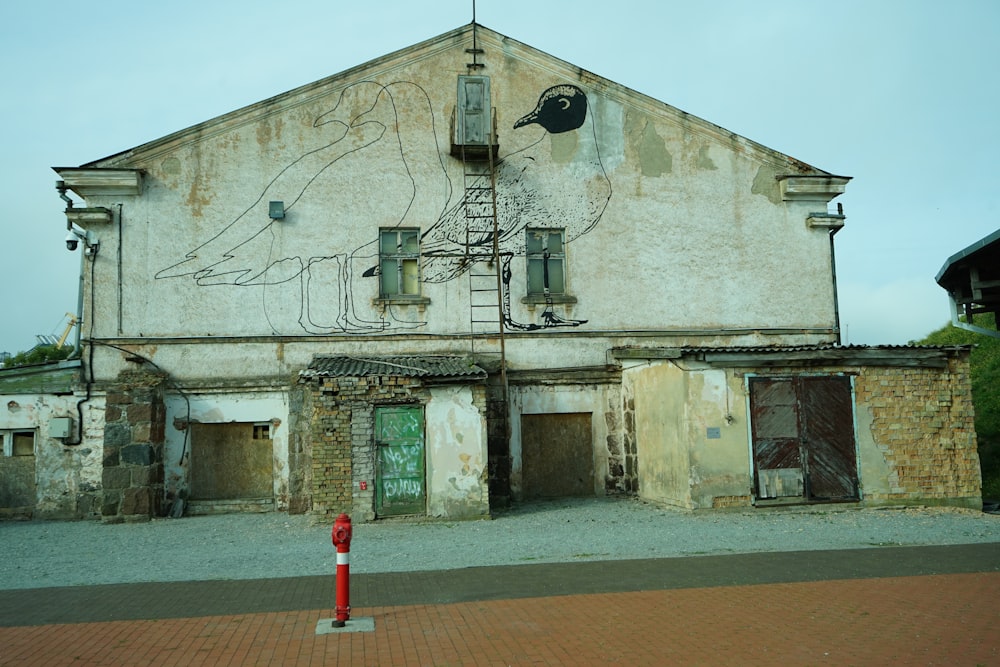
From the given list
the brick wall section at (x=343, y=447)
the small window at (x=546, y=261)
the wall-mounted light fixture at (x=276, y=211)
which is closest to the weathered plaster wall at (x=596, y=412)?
the small window at (x=546, y=261)

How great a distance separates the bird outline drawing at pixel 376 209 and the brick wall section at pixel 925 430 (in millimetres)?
6215

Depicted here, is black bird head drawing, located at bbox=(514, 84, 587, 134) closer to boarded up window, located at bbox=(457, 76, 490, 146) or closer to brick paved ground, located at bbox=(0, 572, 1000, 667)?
boarded up window, located at bbox=(457, 76, 490, 146)

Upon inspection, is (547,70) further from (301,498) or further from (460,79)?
(301,498)

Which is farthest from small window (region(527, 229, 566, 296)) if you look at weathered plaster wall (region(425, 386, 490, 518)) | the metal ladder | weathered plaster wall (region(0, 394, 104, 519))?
weathered plaster wall (region(0, 394, 104, 519))

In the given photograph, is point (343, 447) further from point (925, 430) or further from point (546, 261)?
point (925, 430)

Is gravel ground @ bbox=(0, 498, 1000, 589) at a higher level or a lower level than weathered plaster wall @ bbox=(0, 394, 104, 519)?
lower

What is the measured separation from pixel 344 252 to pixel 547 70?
603cm

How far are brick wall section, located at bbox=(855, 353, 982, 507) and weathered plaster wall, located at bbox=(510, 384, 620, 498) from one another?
4903 millimetres

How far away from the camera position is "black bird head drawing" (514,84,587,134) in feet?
60.4

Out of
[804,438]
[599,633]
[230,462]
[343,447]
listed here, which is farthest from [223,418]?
[599,633]

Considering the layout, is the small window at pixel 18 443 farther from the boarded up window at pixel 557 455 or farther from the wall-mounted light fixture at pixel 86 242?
the boarded up window at pixel 557 455

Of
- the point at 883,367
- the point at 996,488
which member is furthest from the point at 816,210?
the point at 996,488

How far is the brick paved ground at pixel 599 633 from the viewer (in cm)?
653

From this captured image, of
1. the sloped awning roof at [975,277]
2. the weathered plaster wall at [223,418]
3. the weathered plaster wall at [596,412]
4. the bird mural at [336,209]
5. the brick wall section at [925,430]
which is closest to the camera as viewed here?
the sloped awning roof at [975,277]
